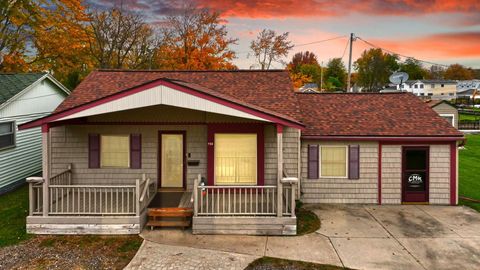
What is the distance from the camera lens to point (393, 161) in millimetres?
11680

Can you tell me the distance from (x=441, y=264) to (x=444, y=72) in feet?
429

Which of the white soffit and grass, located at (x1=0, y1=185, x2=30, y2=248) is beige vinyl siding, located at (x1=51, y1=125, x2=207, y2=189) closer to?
grass, located at (x1=0, y1=185, x2=30, y2=248)

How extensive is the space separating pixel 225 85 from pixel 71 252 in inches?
320

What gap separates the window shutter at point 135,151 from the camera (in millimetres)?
11750

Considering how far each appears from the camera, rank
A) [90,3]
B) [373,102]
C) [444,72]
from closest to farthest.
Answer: [373,102] → [90,3] → [444,72]

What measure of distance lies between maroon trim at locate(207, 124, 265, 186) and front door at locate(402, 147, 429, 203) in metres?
4.78

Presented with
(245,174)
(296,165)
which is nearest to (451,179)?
(296,165)

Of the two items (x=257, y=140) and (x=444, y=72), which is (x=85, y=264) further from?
(x=444, y=72)

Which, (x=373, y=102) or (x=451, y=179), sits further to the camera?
(x=373, y=102)

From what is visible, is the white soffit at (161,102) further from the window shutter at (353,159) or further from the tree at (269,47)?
the tree at (269,47)

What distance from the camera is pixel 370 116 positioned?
41.8 ft

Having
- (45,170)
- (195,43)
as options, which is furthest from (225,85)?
(195,43)

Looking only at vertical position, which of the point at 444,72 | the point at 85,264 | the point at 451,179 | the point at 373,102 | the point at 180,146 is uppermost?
the point at 444,72

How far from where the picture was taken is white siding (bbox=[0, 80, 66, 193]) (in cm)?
1311
